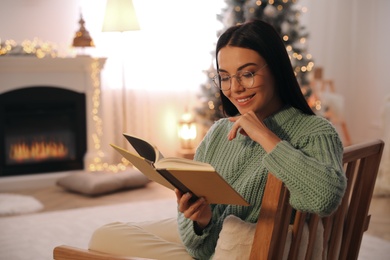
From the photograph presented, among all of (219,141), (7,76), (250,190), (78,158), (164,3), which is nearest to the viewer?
(250,190)

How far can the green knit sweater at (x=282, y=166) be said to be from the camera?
54.1 inches

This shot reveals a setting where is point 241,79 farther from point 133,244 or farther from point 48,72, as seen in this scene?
point 48,72

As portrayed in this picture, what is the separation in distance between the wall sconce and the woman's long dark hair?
12.7 ft

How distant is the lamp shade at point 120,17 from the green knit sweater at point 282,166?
3055mm

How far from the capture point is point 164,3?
5.59 metres

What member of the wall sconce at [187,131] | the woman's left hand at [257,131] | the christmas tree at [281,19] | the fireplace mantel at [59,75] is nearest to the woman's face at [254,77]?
the woman's left hand at [257,131]

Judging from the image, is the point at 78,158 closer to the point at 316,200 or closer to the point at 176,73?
the point at 176,73

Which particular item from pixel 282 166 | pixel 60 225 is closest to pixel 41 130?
pixel 60 225

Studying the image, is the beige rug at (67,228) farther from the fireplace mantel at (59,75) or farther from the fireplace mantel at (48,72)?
the fireplace mantel at (48,72)

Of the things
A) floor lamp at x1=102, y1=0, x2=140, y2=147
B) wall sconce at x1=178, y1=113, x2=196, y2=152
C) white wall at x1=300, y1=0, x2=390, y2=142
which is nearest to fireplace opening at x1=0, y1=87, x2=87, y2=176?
floor lamp at x1=102, y1=0, x2=140, y2=147

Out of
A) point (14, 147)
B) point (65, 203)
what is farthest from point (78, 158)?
point (65, 203)

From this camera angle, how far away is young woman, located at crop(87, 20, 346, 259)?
4.54 feet

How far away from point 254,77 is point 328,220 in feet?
1.33

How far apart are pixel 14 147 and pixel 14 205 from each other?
85 centimetres
